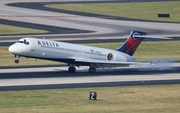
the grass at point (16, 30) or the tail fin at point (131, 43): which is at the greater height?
the tail fin at point (131, 43)

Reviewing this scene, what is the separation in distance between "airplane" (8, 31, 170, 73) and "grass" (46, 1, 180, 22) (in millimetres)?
52190

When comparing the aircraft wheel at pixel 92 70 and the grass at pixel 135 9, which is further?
the grass at pixel 135 9

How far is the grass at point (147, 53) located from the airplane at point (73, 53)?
24.5ft

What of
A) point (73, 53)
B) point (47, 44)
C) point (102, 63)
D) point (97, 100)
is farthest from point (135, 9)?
point (97, 100)

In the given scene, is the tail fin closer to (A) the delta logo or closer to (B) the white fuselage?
(B) the white fuselage

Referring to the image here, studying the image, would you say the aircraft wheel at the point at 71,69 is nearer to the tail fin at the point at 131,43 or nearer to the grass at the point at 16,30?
the tail fin at the point at 131,43

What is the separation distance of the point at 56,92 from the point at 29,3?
93512mm

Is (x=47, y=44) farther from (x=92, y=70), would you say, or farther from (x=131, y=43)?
(x=131, y=43)

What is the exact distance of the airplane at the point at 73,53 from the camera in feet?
226

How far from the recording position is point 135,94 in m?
56.0

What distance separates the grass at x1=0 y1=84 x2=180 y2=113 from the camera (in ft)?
160

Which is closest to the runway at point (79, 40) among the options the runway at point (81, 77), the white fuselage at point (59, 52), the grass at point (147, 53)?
the runway at point (81, 77)

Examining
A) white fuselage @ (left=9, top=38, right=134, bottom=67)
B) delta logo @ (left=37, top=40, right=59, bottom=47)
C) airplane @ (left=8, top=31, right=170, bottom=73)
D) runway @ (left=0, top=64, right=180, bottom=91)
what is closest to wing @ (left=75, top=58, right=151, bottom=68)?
airplane @ (left=8, top=31, right=170, bottom=73)

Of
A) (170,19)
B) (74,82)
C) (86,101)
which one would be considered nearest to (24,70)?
(74,82)
